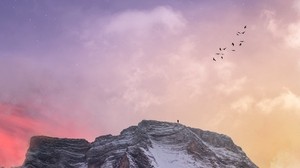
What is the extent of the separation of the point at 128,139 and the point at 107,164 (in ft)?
78.0

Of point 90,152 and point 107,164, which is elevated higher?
point 90,152

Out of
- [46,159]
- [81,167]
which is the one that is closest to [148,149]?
[81,167]

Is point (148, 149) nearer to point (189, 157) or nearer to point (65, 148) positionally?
point (189, 157)

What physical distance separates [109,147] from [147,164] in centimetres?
2533

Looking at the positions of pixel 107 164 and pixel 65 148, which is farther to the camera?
pixel 65 148

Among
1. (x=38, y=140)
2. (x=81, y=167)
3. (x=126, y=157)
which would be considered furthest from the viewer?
(x=38, y=140)

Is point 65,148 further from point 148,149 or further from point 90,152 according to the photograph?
point 148,149

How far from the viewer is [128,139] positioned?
649 feet

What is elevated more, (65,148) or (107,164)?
(65,148)

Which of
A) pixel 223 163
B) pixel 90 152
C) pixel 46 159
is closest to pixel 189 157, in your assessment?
pixel 223 163

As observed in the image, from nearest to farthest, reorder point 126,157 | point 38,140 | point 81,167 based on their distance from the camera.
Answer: point 126,157, point 81,167, point 38,140

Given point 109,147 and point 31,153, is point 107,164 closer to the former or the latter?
point 109,147

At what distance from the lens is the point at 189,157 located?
18800 cm

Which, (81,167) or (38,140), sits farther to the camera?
(38,140)
